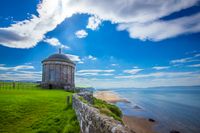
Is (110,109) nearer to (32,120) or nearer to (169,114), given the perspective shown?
(32,120)

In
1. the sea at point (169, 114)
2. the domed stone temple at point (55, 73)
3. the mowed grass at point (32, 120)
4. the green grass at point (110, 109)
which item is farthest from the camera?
the domed stone temple at point (55, 73)

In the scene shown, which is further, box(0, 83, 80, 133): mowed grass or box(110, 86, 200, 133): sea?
box(110, 86, 200, 133): sea

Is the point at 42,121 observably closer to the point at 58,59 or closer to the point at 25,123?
the point at 25,123

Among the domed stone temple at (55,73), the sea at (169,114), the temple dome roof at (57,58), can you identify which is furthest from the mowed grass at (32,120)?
the temple dome roof at (57,58)

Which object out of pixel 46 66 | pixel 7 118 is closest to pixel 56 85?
pixel 46 66

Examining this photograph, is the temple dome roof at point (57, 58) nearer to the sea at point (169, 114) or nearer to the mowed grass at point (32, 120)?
the sea at point (169, 114)

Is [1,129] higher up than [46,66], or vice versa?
[46,66]

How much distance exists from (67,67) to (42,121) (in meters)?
32.0

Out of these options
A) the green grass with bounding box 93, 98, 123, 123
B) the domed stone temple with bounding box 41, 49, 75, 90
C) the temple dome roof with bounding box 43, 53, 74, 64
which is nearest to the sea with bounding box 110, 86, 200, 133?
the green grass with bounding box 93, 98, 123, 123

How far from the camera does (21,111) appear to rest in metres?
13.6

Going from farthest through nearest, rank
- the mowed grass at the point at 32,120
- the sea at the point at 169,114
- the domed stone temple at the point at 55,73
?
the domed stone temple at the point at 55,73, the sea at the point at 169,114, the mowed grass at the point at 32,120

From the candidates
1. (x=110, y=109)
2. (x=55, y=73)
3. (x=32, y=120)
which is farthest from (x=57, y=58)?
(x=32, y=120)

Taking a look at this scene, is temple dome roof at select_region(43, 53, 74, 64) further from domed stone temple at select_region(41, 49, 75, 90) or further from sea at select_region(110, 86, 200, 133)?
sea at select_region(110, 86, 200, 133)

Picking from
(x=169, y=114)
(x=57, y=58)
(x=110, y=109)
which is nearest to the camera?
(x=110, y=109)
